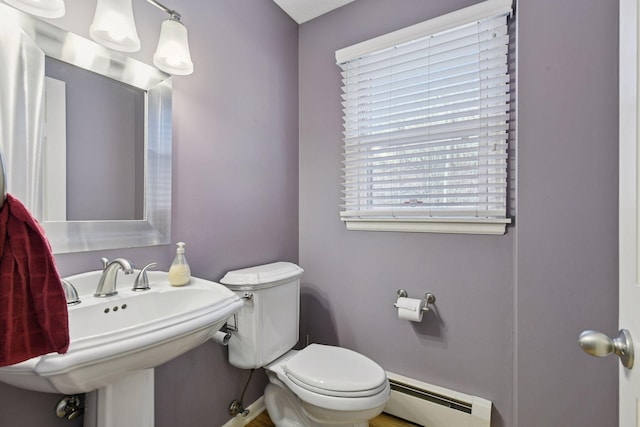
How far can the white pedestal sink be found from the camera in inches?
24.8

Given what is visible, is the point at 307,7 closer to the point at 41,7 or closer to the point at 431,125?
the point at 431,125

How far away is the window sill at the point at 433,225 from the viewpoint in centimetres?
142

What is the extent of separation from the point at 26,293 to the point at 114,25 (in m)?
0.92

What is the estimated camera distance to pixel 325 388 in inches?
47.4

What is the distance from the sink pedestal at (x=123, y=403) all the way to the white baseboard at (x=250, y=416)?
69 centimetres

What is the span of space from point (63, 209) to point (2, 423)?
609 mm

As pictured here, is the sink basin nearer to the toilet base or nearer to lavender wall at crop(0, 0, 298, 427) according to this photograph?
lavender wall at crop(0, 0, 298, 427)

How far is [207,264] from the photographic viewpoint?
1412 mm

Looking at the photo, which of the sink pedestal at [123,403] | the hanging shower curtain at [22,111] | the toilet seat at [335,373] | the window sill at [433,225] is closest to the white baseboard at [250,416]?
the toilet seat at [335,373]

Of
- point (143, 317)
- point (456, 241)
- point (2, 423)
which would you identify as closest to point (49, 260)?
point (143, 317)

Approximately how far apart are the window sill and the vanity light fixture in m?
1.15

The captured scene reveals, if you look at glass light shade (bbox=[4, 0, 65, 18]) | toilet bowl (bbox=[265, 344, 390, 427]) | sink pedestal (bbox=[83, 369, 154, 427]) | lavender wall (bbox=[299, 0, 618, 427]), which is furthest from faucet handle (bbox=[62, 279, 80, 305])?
lavender wall (bbox=[299, 0, 618, 427])

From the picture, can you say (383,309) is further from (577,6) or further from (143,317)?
(577,6)

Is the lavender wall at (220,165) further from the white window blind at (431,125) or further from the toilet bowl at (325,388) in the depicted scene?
the white window blind at (431,125)
